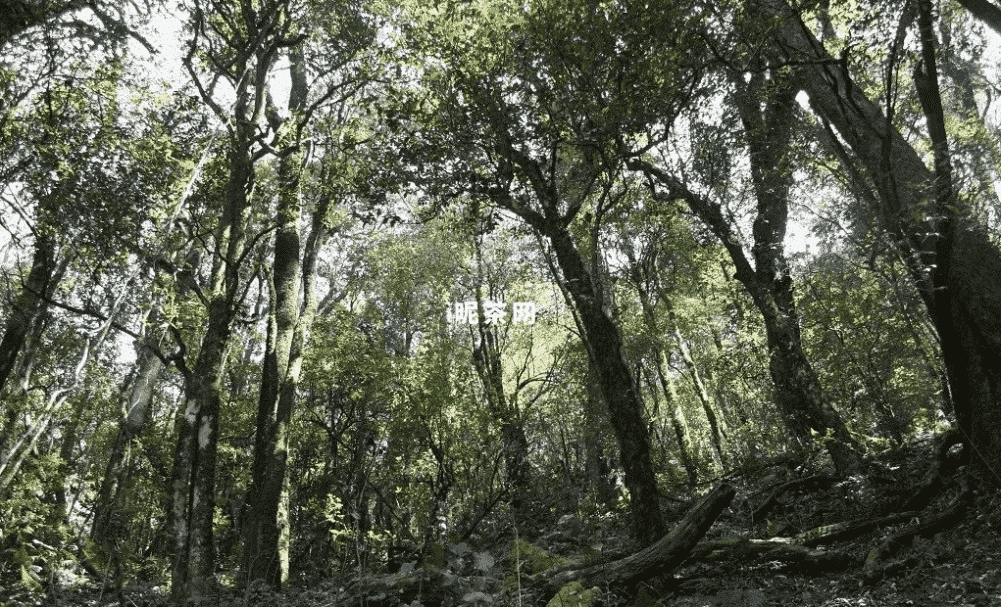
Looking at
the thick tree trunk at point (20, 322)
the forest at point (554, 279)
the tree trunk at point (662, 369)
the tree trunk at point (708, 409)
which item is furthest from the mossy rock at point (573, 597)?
the tree trunk at point (662, 369)

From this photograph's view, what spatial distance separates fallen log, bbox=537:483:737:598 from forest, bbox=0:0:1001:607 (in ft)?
0.11

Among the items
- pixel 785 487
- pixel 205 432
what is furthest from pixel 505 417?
pixel 205 432

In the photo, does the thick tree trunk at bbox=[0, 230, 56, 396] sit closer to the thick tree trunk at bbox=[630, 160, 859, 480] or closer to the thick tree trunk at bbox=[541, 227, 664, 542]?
the thick tree trunk at bbox=[541, 227, 664, 542]

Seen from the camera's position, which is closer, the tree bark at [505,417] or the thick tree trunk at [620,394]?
the thick tree trunk at [620,394]

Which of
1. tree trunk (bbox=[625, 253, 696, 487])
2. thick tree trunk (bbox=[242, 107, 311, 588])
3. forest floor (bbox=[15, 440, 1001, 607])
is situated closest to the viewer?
forest floor (bbox=[15, 440, 1001, 607])

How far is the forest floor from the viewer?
173 inches

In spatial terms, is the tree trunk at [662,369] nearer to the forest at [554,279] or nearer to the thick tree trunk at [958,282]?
the forest at [554,279]

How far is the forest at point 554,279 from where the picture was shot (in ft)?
18.7

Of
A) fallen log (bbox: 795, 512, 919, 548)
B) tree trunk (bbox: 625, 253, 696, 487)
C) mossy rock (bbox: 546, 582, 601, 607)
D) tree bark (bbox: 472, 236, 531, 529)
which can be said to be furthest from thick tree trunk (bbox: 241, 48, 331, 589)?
tree trunk (bbox: 625, 253, 696, 487)

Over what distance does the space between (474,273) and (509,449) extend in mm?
8363

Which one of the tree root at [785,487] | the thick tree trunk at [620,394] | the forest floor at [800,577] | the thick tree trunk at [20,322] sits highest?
the thick tree trunk at [20,322]

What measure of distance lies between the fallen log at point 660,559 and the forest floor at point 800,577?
0.14 meters

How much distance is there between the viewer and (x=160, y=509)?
→ 52.6ft

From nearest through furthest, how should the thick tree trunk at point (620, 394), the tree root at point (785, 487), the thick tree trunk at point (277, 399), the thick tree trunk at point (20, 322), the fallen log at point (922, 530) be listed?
the fallen log at point (922, 530), the thick tree trunk at point (620, 394), the tree root at point (785, 487), the thick tree trunk at point (277, 399), the thick tree trunk at point (20, 322)
